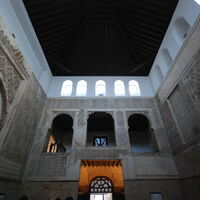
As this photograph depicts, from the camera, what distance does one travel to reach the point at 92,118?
10.0m

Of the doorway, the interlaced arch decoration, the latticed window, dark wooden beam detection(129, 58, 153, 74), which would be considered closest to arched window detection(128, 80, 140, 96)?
dark wooden beam detection(129, 58, 153, 74)

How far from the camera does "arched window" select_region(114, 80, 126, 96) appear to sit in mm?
9186

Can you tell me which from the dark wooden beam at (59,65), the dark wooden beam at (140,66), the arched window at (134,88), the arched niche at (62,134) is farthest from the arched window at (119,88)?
the arched niche at (62,134)

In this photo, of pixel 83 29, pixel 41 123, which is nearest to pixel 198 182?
pixel 41 123

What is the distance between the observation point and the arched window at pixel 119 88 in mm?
9186

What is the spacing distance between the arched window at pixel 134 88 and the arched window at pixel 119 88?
19.5 inches

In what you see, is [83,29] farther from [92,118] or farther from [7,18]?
[92,118]

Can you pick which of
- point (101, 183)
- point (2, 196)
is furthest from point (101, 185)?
point (2, 196)

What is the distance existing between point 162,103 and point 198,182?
155 inches

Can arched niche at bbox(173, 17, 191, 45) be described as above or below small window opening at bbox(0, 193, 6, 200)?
above

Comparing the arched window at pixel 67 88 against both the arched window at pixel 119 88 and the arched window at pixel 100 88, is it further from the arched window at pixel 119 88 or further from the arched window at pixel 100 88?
the arched window at pixel 119 88

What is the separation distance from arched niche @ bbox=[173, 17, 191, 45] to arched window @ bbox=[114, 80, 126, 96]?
4.15m

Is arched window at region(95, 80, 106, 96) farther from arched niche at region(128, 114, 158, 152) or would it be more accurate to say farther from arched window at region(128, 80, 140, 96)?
arched niche at region(128, 114, 158, 152)

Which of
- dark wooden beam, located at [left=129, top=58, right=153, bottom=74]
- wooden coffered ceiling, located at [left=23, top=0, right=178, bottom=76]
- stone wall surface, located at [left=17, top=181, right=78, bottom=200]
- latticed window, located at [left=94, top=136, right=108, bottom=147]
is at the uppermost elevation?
wooden coffered ceiling, located at [left=23, top=0, right=178, bottom=76]
